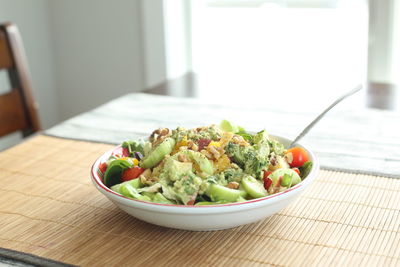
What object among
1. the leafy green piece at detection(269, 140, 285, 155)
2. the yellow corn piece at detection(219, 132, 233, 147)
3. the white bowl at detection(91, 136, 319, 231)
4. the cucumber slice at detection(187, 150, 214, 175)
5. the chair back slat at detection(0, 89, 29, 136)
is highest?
the yellow corn piece at detection(219, 132, 233, 147)

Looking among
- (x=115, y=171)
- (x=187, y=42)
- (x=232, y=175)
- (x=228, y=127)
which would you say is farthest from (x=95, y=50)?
(x=232, y=175)

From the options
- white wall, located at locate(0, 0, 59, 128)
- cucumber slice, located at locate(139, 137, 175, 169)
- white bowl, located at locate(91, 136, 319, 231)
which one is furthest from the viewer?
white wall, located at locate(0, 0, 59, 128)

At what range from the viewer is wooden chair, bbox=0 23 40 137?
1.87 meters

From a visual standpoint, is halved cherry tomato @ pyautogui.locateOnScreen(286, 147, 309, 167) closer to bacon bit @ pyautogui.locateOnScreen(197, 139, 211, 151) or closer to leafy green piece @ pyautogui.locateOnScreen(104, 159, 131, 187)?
bacon bit @ pyautogui.locateOnScreen(197, 139, 211, 151)

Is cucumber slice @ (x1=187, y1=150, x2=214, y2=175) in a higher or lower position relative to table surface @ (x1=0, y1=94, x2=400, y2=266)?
higher

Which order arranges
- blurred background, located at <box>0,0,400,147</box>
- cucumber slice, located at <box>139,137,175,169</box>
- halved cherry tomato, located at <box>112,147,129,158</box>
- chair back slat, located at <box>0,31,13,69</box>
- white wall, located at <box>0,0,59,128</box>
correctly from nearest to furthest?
1. cucumber slice, located at <box>139,137,175,169</box>
2. halved cherry tomato, located at <box>112,147,129,158</box>
3. chair back slat, located at <box>0,31,13,69</box>
4. blurred background, located at <box>0,0,400,147</box>
5. white wall, located at <box>0,0,59,128</box>

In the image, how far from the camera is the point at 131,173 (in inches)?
39.8

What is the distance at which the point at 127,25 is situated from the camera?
2891 millimetres

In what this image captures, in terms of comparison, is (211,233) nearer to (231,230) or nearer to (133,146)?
(231,230)

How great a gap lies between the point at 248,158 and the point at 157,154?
0.15m

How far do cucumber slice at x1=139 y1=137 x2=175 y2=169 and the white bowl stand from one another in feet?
0.30

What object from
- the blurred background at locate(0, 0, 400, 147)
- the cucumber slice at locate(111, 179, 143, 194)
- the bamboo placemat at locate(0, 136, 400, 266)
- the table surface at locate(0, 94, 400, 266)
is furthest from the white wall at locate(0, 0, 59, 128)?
the cucumber slice at locate(111, 179, 143, 194)

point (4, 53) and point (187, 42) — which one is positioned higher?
point (4, 53)

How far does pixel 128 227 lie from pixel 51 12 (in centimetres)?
229
